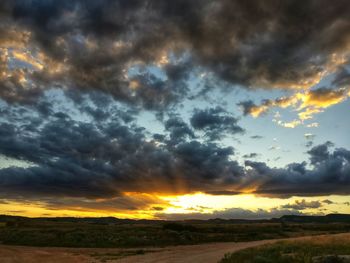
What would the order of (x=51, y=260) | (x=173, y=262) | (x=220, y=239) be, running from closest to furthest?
(x=173, y=262), (x=51, y=260), (x=220, y=239)

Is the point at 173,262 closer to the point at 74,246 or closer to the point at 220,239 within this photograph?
the point at 74,246

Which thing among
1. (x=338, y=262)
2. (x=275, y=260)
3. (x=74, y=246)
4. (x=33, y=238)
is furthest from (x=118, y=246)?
(x=338, y=262)

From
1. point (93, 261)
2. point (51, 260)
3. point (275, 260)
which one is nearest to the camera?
point (275, 260)

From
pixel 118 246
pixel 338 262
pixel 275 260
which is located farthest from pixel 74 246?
pixel 338 262

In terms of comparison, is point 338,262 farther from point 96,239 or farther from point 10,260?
point 96,239

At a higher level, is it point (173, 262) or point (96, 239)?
point (96, 239)

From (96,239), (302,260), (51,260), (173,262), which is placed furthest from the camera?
(96,239)

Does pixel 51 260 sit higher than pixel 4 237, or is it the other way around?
pixel 4 237

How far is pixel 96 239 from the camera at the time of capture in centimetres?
7112

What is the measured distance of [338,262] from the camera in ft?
69.3

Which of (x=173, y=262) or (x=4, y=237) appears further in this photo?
(x=4, y=237)

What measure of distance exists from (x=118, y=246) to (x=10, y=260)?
23313 mm

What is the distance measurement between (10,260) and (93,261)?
908 cm

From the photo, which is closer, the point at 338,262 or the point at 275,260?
the point at 338,262
